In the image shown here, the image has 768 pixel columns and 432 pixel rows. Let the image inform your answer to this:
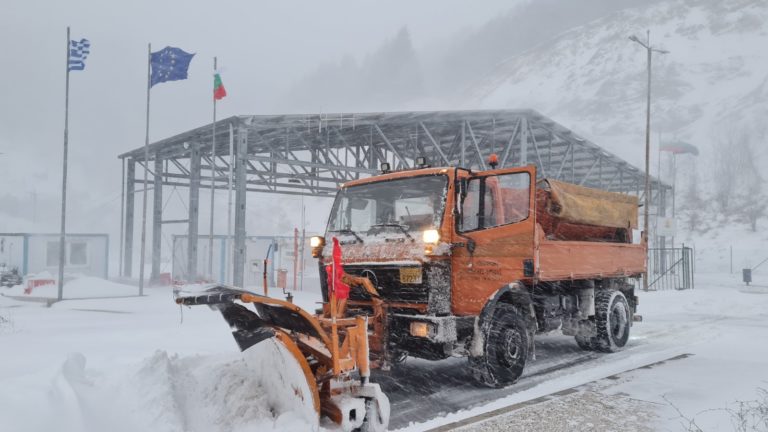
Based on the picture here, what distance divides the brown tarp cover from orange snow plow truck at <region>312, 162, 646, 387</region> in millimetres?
42

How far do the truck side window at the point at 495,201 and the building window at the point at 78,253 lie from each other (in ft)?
75.8

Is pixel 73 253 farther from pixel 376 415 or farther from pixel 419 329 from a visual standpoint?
pixel 376 415

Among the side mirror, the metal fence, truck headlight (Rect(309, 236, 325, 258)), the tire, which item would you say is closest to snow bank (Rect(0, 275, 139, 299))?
truck headlight (Rect(309, 236, 325, 258))

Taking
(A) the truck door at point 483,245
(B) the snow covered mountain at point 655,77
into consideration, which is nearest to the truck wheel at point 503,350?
(A) the truck door at point 483,245

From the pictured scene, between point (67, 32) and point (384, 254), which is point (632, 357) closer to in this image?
point (384, 254)

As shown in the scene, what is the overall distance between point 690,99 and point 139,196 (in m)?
96.7

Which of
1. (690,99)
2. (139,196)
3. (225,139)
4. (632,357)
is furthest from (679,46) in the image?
(632,357)

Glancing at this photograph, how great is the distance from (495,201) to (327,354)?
3.06 meters

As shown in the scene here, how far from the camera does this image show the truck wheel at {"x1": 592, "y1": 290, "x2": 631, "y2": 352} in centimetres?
877

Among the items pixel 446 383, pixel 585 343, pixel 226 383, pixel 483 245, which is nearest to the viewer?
pixel 226 383

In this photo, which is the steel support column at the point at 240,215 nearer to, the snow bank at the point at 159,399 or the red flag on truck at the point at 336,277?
the snow bank at the point at 159,399

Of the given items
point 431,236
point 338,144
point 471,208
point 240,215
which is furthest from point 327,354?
point 338,144

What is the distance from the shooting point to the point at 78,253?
24.7m

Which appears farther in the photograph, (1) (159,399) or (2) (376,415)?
(2) (376,415)
